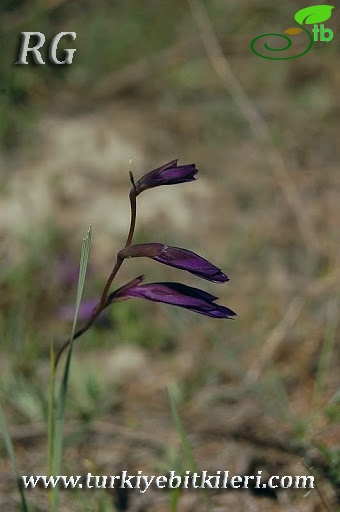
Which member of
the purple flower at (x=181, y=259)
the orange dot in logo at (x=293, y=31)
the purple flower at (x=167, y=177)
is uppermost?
the orange dot in logo at (x=293, y=31)

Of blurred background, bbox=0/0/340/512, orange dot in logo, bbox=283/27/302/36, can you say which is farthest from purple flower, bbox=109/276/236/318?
orange dot in logo, bbox=283/27/302/36

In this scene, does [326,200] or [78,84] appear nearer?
[326,200]

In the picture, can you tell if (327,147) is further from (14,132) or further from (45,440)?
(45,440)

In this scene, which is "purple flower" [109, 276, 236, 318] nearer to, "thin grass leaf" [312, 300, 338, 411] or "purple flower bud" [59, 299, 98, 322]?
"thin grass leaf" [312, 300, 338, 411]

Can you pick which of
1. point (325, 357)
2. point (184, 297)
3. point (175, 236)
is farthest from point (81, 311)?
point (184, 297)

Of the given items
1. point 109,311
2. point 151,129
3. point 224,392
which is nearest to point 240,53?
point 151,129

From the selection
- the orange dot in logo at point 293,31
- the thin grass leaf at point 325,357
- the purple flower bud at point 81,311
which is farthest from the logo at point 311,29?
the thin grass leaf at point 325,357

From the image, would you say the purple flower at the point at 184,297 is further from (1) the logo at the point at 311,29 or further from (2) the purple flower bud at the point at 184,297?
(1) the logo at the point at 311,29

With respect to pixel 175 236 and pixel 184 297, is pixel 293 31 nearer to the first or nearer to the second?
pixel 175 236
